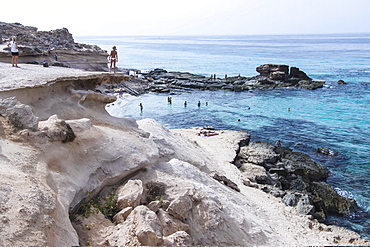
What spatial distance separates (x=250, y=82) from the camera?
190 feet

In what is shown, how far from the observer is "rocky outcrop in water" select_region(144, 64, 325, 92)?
54.7 metres

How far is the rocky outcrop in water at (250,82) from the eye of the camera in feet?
179

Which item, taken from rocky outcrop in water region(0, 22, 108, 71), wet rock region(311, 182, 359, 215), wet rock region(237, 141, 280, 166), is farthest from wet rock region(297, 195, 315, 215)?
rocky outcrop in water region(0, 22, 108, 71)

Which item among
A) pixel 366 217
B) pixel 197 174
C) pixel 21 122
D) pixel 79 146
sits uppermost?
pixel 21 122

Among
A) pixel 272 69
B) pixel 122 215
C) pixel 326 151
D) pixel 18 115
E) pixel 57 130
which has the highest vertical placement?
pixel 272 69

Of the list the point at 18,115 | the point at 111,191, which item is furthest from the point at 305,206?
the point at 18,115

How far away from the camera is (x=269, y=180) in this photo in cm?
2005

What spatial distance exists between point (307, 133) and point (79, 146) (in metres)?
25.0

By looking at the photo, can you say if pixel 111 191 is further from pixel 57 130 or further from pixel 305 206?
pixel 305 206

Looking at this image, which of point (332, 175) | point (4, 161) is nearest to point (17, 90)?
point (4, 161)

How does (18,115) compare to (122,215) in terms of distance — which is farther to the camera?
(18,115)

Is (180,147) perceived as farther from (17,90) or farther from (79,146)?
(17,90)

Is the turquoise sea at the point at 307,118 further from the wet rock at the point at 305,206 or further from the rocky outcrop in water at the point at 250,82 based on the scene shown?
the rocky outcrop in water at the point at 250,82

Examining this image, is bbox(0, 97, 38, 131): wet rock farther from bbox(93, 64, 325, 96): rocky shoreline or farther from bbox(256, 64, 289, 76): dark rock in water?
bbox(256, 64, 289, 76): dark rock in water
